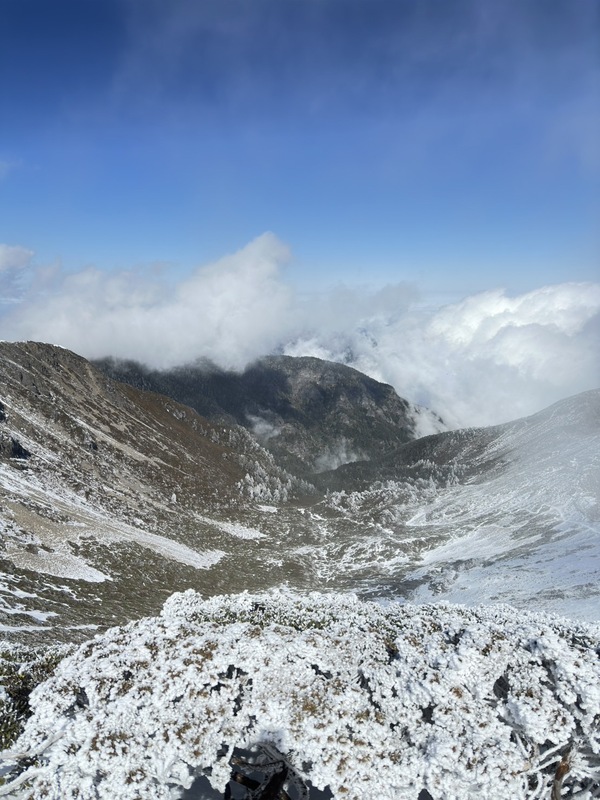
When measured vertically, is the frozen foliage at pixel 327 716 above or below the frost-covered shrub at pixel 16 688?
above

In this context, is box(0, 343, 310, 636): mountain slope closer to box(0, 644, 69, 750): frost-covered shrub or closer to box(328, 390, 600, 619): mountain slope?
box(0, 644, 69, 750): frost-covered shrub

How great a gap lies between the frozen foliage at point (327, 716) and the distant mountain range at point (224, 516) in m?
29.7

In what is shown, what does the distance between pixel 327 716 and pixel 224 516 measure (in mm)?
100560

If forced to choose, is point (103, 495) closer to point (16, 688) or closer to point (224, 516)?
point (224, 516)

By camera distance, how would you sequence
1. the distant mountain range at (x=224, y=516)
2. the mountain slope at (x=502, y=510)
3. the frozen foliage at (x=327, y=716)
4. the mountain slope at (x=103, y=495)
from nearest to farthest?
the frozen foliage at (x=327, y=716)
the mountain slope at (x=103, y=495)
the distant mountain range at (x=224, y=516)
the mountain slope at (x=502, y=510)

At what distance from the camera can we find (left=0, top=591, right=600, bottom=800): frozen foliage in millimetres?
11914

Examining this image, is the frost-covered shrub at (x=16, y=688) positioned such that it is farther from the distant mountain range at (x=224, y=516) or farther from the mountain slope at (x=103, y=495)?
the mountain slope at (x=103, y=495)

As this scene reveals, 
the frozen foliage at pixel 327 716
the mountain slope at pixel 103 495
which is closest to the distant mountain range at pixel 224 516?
the mountain slope at pixel 103 495

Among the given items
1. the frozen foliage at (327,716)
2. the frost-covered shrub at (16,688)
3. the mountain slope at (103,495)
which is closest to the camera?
the frozen foliage at (327,716)

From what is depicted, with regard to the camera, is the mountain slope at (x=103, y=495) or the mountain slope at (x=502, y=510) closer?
the mountain slope at (x=103, y=495)

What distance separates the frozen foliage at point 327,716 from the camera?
11914 millimetres

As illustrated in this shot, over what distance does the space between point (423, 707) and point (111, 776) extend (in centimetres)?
778

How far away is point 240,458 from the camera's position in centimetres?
16188

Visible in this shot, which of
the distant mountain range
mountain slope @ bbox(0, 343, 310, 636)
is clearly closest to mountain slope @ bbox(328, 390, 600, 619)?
the distant mountain range
